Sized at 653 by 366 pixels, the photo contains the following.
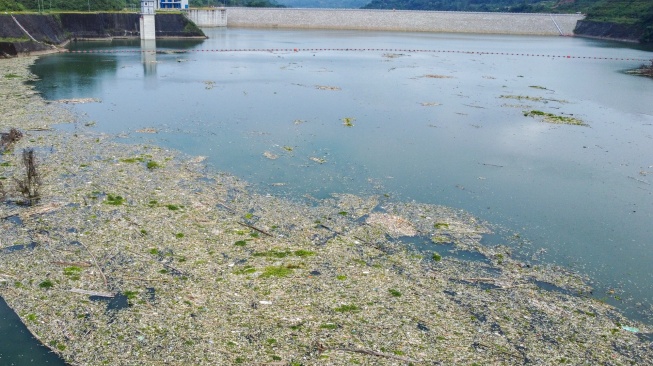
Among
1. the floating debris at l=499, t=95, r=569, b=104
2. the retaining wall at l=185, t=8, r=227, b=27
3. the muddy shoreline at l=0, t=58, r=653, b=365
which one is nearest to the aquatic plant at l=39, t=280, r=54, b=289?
the muddy shoreline at l=0, t=58, r=653, b=365

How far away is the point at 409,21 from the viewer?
63.6m

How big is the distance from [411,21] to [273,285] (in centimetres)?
6244

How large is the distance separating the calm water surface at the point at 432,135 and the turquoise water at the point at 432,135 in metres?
0.04

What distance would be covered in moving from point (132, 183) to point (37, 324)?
168 inches

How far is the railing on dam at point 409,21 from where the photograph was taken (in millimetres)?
62656

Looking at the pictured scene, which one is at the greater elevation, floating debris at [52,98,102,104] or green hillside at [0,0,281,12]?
green hillside at [0,0,281,12]

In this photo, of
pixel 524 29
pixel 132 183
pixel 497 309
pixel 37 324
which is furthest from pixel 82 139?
pixel 524 29

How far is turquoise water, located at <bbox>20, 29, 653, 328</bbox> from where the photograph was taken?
8.71m

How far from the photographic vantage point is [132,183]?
9.40m

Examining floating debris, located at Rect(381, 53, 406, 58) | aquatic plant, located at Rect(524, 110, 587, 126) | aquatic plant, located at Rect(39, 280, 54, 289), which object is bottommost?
aquatic plant, located at Rect(39, 280, 54, 289)

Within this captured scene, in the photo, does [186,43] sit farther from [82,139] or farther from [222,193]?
[222,193]

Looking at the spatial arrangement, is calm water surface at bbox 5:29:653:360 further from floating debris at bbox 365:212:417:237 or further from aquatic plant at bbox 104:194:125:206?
aquatic plant at bbox 104:194:125:206

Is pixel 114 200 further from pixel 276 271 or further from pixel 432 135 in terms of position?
pixel 432 135

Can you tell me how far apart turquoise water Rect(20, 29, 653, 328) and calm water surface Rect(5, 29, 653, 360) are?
4 cm
